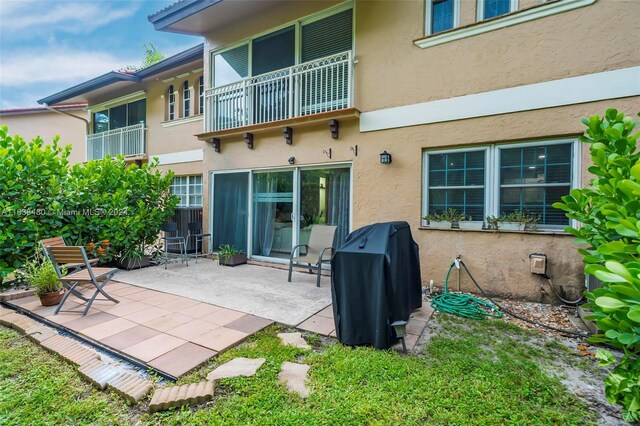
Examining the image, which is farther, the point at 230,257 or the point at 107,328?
the point at 230,257

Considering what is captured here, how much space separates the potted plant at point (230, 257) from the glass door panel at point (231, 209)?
0.33 m

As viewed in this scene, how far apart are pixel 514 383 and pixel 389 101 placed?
14.9 ft

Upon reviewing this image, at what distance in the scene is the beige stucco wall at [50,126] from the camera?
598 inches

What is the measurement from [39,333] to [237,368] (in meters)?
2.42

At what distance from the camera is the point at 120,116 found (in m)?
11.5

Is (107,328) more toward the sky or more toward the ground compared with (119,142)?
more toward the ground

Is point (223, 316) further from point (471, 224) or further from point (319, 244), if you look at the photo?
point (471, 224)

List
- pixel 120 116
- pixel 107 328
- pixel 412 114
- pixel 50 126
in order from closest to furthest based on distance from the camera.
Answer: pixel 107 328
pixel 412 114
pixel 120 116
pixel 50 126

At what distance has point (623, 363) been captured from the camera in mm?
1693

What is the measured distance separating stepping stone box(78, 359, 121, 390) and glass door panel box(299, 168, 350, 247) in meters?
4.02

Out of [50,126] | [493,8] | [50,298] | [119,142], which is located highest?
[50,126]

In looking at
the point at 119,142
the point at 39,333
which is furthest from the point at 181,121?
the point at 39,333

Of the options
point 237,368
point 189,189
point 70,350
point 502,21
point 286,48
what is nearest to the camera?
point 237,368

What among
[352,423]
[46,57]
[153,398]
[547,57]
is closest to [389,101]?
Result: [547,57]
